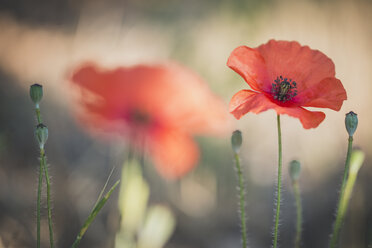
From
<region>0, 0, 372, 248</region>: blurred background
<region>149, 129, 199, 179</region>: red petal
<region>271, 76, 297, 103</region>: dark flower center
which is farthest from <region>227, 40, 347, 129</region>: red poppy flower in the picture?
<region>0, 0, 372, 248</region>: blurred background

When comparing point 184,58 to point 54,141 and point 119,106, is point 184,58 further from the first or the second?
point 119,106

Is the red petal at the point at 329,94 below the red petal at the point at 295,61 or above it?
below

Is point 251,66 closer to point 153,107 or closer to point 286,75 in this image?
point 286,75

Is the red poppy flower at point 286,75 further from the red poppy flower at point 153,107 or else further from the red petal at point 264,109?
the red poppy flower at point 153,107

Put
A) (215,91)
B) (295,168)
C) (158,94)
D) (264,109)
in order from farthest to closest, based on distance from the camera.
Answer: (215,91)
(158,94)
(295,168)
(264,109)

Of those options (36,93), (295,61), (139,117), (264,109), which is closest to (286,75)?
(295,61)

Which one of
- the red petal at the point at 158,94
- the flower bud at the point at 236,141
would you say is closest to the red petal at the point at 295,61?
the flower bud at the point at 236,141

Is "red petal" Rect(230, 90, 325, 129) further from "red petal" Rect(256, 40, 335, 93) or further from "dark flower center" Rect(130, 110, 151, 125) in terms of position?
"dark flower center" Rect(130, 110, 151, 125)
